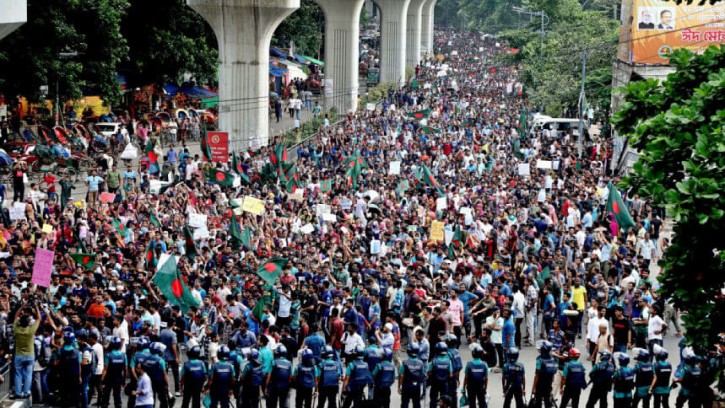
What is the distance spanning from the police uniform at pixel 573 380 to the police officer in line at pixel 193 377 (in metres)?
4.53

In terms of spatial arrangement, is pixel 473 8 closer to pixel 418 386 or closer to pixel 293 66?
pixel 293 66

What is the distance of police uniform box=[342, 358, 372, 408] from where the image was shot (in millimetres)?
15289

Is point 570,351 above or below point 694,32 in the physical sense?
below

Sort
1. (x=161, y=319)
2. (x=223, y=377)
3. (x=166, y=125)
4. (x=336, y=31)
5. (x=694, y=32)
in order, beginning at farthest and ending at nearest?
(x=336, y=31), (x=166, y=125), (x=694, y=32), (x=161, y=319), (x=223, y=377)

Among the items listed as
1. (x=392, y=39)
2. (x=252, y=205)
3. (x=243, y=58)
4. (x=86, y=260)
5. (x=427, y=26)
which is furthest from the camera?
(x=427, y=26)

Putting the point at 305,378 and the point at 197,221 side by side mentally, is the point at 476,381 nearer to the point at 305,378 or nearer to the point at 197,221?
the point at 305,378

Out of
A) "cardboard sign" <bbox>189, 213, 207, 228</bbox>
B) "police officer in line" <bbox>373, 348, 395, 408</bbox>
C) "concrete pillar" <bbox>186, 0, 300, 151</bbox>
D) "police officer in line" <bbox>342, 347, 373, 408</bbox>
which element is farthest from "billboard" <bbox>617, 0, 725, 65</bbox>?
"police officer in line" <bbox>342, 347, 373, 408</bbox>

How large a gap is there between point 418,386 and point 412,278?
12.6ft

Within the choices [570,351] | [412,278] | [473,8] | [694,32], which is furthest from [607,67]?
[473,8]

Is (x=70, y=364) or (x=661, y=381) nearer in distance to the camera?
(x=661, y=381)

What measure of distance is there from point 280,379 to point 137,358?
1.80 meters

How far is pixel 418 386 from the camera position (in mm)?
15508

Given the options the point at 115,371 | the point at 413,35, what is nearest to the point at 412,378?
the point at 115,371

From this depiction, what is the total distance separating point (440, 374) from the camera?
1548 cm
